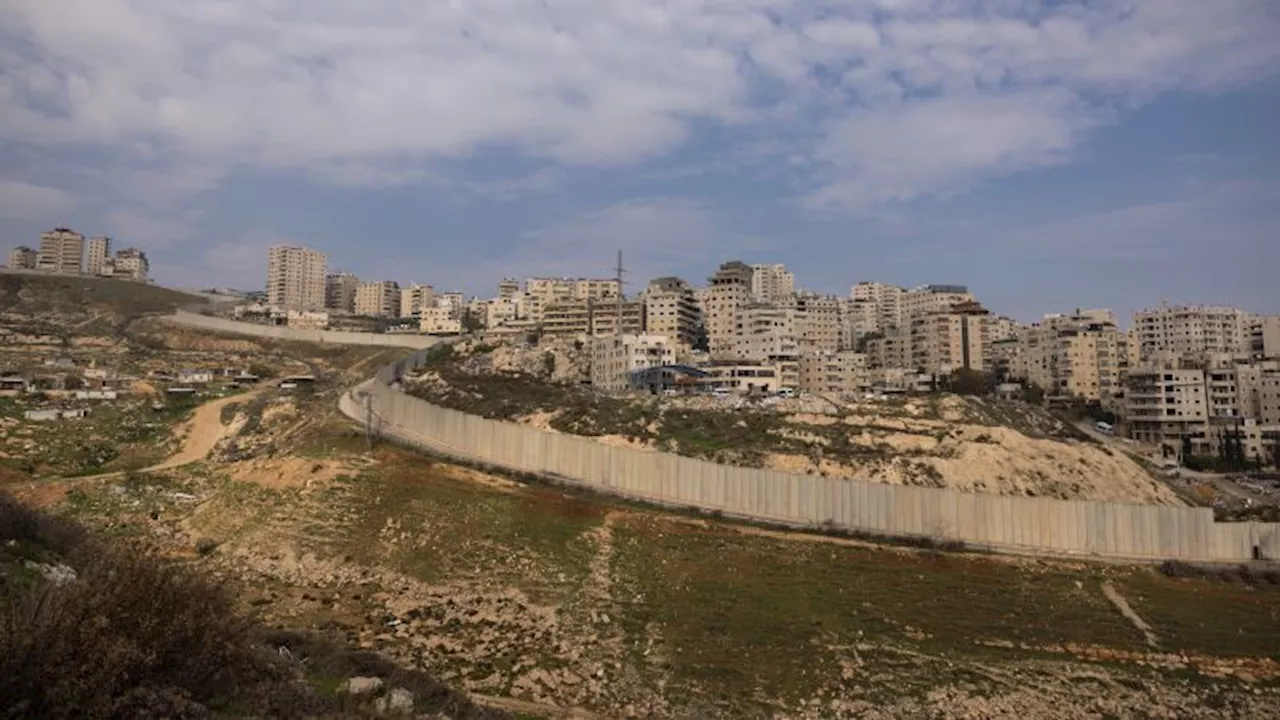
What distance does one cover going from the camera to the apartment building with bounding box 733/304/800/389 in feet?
334

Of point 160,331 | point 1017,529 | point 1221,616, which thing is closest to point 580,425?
point 1017,529

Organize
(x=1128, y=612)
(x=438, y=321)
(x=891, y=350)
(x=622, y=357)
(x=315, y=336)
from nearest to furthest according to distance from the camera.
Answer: (x=1128, y=612) < (x=622, y=357) < (x=315, y=336) < (x=891, y=350) < (x=438, y=321)

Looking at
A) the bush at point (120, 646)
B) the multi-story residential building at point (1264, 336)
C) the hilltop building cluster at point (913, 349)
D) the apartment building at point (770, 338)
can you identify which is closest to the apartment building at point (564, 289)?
the hilltop building cluster at point (913, 349)

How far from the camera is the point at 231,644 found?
439 inches

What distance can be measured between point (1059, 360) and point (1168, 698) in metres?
106

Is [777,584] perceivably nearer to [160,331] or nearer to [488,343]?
[488,343]

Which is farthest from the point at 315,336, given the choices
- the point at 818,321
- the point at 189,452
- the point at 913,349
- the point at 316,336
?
the point at 913,349

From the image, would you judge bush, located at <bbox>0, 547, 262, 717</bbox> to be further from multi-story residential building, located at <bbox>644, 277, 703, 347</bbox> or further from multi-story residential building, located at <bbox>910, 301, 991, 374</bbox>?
multi-story residential building, located at <bbox>910, 301, 991, 374</bbox>

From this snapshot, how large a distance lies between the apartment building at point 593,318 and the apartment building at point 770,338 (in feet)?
52.0

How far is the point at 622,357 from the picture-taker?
318 ft

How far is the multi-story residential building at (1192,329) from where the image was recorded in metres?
150

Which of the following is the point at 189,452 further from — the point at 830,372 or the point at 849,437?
the point at 830,372

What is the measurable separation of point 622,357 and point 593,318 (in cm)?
3406

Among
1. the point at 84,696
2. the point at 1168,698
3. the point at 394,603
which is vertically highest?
the point at 84,696
